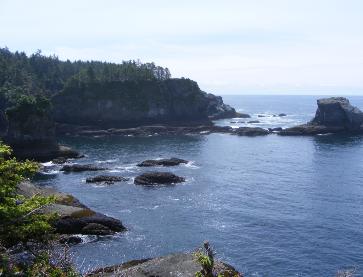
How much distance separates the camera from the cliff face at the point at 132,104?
162 meters

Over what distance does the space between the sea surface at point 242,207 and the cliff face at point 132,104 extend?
141ft

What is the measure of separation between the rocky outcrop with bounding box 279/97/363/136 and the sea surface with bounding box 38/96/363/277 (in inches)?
1135

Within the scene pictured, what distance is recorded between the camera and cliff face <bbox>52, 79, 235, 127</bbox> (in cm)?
16200

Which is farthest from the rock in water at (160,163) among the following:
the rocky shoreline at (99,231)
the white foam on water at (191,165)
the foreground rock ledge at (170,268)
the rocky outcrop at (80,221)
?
the foreground rock ledge at (170,268)

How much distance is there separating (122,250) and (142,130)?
103001 mm

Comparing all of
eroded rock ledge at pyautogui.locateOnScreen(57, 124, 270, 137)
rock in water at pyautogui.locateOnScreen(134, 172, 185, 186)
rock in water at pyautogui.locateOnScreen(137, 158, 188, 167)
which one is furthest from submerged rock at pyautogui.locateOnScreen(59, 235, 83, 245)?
eroded rock ledge at pyautogui.locateOnScreen(57, 124, 270, 137)

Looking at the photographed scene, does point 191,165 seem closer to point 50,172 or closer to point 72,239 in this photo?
point 50,172

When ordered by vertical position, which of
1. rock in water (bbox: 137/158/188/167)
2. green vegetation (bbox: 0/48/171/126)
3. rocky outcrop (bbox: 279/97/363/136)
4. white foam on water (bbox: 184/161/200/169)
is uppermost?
green vegetation (bbox: 0/48/171/126)

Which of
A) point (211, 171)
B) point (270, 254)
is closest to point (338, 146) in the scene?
point (211, 171)

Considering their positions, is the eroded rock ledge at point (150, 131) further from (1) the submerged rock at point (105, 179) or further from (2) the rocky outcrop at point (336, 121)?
(1) the submerged rock at point (105, 179)

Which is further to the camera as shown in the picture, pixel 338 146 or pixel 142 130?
pixel 142 130

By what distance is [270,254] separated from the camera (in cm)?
4869

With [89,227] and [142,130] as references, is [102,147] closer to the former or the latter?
[142,130]

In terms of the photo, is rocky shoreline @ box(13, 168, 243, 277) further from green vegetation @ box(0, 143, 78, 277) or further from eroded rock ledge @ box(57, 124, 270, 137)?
eroded rock ledge @ box(57, 124, 270, 137)
